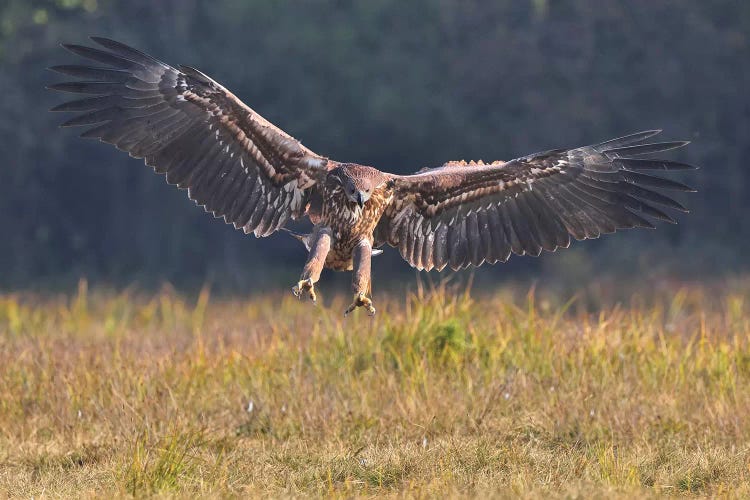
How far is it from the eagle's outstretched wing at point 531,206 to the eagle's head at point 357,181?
27.5 inches

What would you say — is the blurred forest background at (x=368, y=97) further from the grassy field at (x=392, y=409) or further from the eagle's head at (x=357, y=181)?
the eagle's head at (x=357, y=181)

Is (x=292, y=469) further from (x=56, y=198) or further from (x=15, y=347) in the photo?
(x=56, y=198)

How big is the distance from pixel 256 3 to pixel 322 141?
3242mm

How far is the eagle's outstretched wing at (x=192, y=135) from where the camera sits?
8383mm

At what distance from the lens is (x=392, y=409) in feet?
29.4

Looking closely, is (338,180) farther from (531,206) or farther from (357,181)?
(531,206)

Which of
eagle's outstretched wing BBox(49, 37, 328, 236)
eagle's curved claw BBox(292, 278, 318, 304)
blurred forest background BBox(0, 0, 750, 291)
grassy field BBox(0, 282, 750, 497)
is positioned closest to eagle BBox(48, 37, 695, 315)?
eagle's outstretched wing BBox(49, 37, 328, 236)

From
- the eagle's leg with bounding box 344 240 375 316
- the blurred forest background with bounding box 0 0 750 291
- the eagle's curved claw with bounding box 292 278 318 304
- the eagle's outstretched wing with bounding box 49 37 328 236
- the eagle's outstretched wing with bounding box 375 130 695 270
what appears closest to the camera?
the eagle's curved claw with bounding box 292 278 318 304

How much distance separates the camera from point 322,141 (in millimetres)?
22125

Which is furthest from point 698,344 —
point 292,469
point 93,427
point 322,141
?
point 322,141

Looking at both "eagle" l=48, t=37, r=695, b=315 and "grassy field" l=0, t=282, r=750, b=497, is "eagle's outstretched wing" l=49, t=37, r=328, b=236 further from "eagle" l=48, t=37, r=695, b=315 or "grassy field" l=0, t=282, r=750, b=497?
"grassy field" l=0, t=282, r=750, b=497

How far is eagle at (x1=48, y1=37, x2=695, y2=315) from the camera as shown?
8.24 m

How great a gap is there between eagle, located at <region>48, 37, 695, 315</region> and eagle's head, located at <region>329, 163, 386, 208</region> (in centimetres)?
5

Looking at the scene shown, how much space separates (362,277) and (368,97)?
1494 cm
